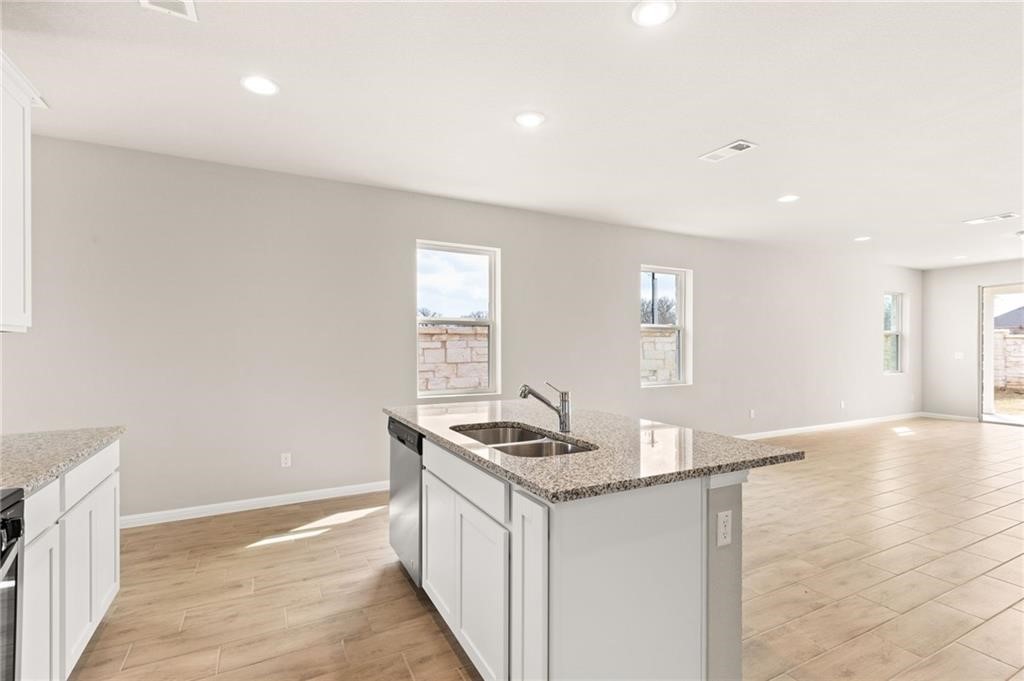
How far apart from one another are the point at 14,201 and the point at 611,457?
2.72 m

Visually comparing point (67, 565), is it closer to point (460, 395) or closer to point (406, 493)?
point (406, 493)

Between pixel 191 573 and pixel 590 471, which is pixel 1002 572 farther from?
pixel 191 573

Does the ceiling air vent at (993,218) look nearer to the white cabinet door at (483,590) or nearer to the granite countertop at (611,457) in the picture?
the granite countertop at (611,457)

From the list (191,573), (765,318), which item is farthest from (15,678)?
(765,318)

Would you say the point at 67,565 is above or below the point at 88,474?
below

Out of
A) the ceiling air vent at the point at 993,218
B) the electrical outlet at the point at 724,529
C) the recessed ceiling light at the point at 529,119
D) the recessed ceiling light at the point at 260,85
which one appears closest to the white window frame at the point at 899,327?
the ceiling air vent at the point at 993,218

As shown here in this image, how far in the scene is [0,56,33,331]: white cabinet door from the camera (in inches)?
81.2

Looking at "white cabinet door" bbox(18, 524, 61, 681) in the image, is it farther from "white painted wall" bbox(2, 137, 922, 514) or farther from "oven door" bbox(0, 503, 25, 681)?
"white painted wall" bbox(2, 137, 922, 514)

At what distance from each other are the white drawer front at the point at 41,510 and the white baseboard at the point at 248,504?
216 centimetres

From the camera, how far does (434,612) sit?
93.2 inches

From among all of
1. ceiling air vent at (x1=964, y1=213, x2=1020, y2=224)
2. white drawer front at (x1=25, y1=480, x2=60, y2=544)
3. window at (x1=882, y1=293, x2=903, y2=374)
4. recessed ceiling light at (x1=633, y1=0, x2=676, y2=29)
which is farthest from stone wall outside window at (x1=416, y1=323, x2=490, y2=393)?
window at (x1=882, y1=293, x2=903, y2=374)

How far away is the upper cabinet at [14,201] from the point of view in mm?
2061

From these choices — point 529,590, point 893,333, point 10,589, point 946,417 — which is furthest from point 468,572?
point 946,417

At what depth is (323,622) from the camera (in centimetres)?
229
